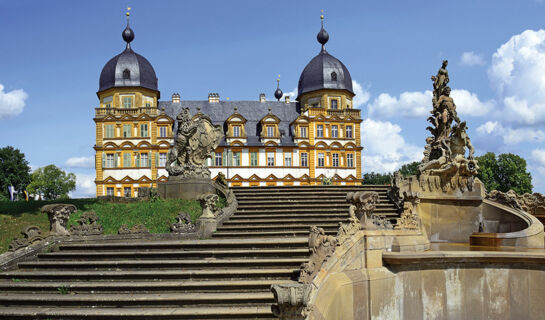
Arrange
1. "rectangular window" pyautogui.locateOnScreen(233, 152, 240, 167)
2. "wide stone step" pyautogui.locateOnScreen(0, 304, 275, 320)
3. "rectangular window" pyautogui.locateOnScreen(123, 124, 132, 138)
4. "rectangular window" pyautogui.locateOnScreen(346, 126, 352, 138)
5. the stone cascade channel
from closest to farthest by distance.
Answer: "wide stone step" pyautogui.locateOnScreen(0, 304, 275, 320) < the stone cascade channel < "rectangular window" pyautogui.locateOnScreen(123, 124, 132, 138) < "rectangular window" pyautogui.locateOnScreen(233, 152, 240, 167) < "rectangular window" pyautogui.locateOnScreen(346, 126, 352, 138)

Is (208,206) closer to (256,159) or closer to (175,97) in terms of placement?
(256,159)

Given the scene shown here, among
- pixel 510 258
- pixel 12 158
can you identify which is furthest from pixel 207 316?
pixel 12 158

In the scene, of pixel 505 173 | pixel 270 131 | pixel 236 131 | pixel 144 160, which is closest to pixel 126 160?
pixel 144 160

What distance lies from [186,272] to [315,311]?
3.40 m

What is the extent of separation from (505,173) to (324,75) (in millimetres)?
27671

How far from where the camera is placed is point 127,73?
65750mm

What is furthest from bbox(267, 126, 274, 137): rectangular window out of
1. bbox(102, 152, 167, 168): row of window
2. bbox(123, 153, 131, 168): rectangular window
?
bbox(123, 153, 131, 168): rectangular window

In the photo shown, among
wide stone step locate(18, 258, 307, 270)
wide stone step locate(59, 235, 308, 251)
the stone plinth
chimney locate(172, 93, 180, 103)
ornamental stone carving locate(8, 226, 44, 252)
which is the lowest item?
wide stone step locate(18, 258, 307, 270)

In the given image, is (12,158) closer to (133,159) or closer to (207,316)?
(133,159)

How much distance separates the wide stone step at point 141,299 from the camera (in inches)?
380

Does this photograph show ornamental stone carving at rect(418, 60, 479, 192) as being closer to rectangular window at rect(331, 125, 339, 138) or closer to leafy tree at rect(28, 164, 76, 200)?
rectangular window at rect(331, 125, 339, 138)

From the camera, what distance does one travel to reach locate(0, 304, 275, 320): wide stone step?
9133mm

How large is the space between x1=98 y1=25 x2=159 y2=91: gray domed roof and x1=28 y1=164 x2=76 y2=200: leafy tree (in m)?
28.6

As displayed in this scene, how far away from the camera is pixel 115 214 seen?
691 inches
